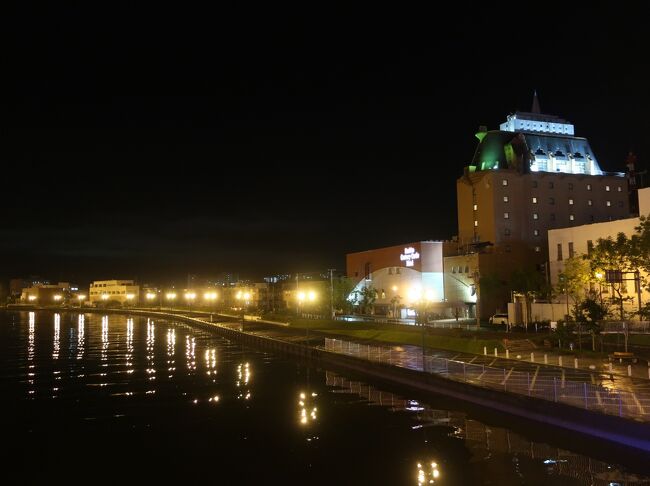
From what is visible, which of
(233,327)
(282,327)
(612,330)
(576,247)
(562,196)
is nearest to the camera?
(612,330)

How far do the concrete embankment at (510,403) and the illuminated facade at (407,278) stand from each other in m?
36.1

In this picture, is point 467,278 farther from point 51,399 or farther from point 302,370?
point 51,399

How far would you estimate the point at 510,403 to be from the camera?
27.5 meters

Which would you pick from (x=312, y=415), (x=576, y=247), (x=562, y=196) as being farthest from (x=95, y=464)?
(x=562, y=196)

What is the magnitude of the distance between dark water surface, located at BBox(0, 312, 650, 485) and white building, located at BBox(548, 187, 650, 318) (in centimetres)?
3031

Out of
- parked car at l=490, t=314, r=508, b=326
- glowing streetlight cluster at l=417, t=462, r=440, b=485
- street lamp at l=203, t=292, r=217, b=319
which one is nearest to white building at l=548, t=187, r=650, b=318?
parked car at l=490, t=314, r=508, b=326

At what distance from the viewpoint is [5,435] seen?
29297 millimetres

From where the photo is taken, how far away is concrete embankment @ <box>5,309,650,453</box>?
22.0 meters

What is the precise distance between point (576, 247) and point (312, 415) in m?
45.7

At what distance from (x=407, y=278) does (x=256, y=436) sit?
2570 inches

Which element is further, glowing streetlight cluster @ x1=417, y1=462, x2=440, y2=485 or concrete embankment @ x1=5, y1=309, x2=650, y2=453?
concrete embankment @ x1=5, y1=309, x2=650, y2=453

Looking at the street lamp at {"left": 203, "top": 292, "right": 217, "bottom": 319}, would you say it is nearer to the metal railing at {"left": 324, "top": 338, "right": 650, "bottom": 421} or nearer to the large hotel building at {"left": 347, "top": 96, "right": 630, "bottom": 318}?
the large hotel building at {"left": 347, "top": 96, "right": 630, "bottom": 318}

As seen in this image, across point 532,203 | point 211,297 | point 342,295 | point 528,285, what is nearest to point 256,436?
point 528,285

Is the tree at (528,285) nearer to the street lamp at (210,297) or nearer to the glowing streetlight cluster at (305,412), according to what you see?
the glowing streetlight cluster at (305,412)
